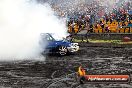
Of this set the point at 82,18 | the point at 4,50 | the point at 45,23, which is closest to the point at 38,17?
the point at 45,23

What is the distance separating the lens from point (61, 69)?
59.9 feet

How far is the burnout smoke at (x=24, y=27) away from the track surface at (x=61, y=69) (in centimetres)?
186

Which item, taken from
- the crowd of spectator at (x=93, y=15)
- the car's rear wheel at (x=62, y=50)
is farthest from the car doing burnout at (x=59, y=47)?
the crowd of spectator at (x=93, y=15)

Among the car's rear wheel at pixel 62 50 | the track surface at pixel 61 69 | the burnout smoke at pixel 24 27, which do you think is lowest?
the track surface at pixel 61 69

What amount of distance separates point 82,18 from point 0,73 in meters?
19.1

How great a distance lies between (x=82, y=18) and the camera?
117 ft

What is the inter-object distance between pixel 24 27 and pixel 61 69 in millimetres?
8206

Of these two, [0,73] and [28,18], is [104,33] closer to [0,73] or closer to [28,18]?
[28,18]

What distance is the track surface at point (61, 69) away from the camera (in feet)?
48.7

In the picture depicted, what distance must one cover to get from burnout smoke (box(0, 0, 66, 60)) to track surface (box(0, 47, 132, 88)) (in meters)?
1.86

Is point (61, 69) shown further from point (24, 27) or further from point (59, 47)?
point (24, 27)

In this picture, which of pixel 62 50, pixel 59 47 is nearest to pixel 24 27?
pixel 59 47

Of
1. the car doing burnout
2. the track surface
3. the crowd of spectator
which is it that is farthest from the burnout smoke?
the crowd of spectator

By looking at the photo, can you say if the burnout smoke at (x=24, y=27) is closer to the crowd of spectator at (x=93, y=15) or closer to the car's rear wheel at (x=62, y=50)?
the car's rear wheel at (x=62, y=50)
